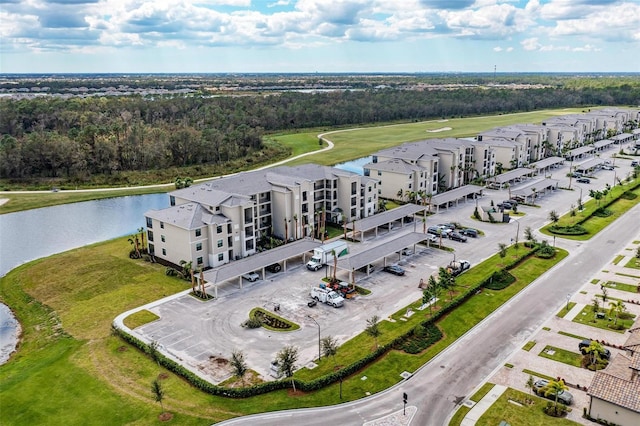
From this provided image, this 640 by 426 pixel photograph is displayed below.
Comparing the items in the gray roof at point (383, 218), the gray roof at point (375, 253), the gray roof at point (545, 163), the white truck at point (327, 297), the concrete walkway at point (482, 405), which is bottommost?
the concrete walkway at point (482, 405)

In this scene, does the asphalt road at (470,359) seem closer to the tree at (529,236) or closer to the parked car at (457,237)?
the parked car at (457,237)

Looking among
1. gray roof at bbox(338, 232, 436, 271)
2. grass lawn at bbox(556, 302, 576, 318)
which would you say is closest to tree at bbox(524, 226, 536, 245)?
gray roof at bbox(338, 232, 436, 271)

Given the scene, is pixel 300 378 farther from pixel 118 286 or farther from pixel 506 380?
pixel 118 286

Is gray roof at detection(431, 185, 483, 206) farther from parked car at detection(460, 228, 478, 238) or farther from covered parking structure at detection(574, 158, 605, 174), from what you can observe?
covered parking structure at detection(574, 158, 605, 174)

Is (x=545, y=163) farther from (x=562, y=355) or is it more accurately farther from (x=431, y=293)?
(x=562, y=355)

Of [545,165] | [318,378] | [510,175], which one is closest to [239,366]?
[318,378]

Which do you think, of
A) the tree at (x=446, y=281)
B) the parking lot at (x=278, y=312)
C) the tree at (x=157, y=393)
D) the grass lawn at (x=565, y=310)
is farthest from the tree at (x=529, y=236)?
the tree at (x=157, y=393)
